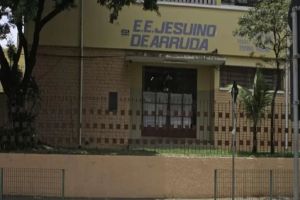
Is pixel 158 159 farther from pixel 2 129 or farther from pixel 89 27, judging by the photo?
pixel 89 27

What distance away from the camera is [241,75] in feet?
77.0

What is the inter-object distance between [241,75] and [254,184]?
25.9ft

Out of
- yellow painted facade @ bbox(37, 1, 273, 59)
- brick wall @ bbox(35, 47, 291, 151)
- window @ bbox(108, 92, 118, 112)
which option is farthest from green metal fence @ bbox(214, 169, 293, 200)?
yellow painted facade @ bbox(37, 1, 273, 59)

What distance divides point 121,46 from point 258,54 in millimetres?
5711

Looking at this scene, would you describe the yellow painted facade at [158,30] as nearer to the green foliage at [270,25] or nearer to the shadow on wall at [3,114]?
the green foliage at [270,25]

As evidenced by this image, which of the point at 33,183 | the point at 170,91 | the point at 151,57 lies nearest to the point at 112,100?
the point at 151,57

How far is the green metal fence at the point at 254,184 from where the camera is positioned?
16.2m

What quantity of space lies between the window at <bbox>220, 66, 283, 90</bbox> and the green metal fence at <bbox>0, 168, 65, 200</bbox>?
987 cm

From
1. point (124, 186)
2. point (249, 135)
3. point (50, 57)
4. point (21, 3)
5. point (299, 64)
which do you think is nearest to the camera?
point (299, 64)

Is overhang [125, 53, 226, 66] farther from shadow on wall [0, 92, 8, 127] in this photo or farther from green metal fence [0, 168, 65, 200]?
green metal fence [0, 168, 65, 200]

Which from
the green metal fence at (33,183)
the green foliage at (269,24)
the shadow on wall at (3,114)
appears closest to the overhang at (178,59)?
the green foliage at (269,24)

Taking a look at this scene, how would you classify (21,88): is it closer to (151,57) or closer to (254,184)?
(151,57)

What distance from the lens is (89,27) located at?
874 inches

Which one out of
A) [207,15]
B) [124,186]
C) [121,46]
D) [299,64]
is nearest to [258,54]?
[207,15]
